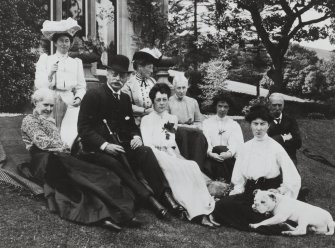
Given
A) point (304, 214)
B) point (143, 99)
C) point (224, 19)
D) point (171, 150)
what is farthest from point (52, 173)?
point (224, 19)

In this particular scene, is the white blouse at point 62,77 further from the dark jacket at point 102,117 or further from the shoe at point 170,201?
the shoe at point 170,201

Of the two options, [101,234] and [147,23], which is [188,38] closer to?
[147,23]

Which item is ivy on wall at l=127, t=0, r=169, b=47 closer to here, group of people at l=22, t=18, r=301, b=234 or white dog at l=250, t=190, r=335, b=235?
group of people at l=22, t=18, r=301, b=234

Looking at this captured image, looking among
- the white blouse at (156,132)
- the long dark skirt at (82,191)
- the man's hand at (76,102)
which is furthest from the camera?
the man's hand at (76,102)

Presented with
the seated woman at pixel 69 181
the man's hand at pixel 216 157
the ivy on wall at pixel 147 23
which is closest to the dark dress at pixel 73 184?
the seated woman at pixel 69 181

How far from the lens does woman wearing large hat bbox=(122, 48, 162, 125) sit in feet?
22.3

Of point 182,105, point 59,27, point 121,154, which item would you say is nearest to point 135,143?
point 121,154

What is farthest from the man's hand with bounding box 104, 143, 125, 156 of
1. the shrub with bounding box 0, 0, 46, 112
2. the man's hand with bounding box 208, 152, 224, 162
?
the shrub with bounding box 0, 0, 46, 112

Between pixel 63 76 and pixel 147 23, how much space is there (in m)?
6.32

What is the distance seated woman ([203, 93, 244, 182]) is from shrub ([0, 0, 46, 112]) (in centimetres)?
687

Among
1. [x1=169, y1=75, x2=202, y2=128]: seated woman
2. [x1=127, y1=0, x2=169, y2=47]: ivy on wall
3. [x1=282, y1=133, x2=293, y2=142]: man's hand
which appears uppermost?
[x1=127, y1=0, x2=169, y2=47]: ivy on wall

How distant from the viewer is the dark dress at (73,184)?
16.3 ft

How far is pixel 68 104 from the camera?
674 centimetres

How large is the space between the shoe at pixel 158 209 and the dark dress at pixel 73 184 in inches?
10.5
